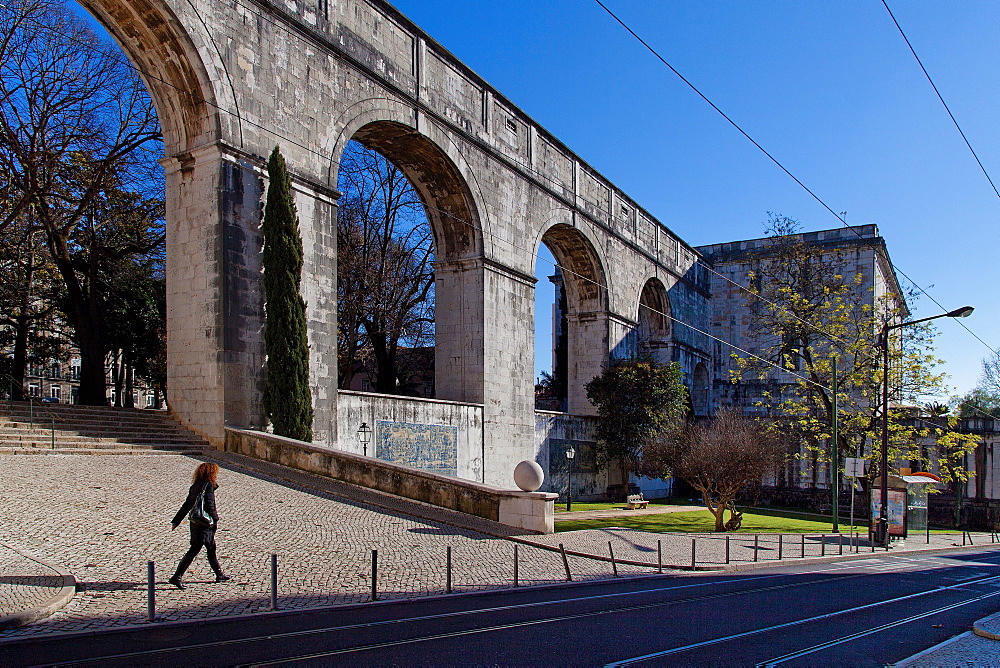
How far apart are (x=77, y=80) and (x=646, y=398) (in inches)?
894

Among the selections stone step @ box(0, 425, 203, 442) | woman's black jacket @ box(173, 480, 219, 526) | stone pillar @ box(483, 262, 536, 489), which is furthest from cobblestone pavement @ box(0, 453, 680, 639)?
stone pillar @ box(483, 262, 536, 489)

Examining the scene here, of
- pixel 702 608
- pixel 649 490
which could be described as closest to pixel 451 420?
pixel 702 608

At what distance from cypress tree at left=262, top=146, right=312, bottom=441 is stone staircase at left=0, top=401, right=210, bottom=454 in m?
1.83

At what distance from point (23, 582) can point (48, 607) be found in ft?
2.86

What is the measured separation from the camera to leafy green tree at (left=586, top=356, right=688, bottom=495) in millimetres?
30219

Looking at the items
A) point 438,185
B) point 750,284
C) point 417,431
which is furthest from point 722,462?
point 750,284

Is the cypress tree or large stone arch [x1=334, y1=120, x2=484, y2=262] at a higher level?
large stone arch [x1=334, y1=120, x2=484, y2=262]

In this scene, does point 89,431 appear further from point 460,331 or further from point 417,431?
point 460,331

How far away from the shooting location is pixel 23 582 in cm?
738

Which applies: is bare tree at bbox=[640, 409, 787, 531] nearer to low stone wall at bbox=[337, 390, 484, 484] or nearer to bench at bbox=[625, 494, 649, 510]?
bench at bbox=[625, 494, 649, 510]

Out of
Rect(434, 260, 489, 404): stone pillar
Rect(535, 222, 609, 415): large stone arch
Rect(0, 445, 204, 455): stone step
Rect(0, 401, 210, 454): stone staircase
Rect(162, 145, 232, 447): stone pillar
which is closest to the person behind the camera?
Rect(0, 445, 204, 455): stone step

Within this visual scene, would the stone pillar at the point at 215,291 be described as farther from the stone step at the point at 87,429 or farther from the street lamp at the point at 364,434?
the street lamp at the point at 364,434

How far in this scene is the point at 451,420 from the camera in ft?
75.2

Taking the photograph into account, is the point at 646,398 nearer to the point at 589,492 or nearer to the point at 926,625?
the point at 589,492
